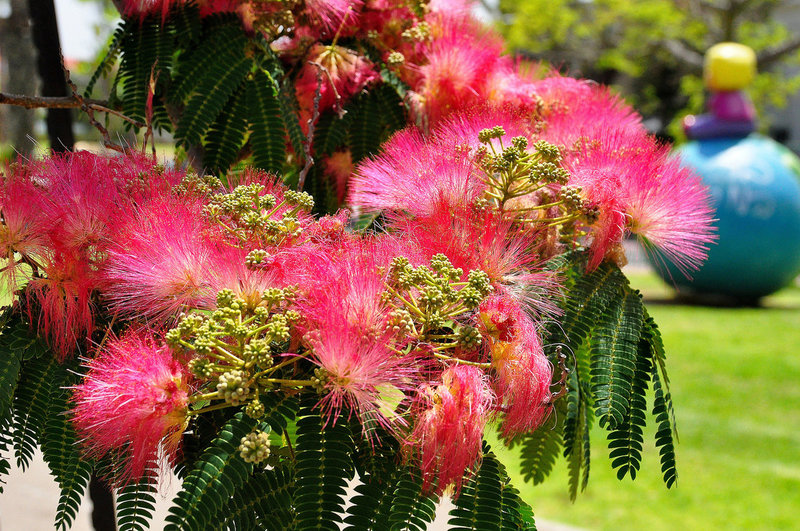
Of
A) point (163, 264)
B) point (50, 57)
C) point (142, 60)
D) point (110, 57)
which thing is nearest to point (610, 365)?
point (163, 264)

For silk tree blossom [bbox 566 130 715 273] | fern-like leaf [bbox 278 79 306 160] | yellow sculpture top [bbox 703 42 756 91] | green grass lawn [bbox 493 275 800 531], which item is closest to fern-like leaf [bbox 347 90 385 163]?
fern-like leaf [bbox 278 79 306 160]

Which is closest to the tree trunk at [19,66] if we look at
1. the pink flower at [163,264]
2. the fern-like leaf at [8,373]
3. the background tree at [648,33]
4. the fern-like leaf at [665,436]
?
the fern-like leaf at [8,373]

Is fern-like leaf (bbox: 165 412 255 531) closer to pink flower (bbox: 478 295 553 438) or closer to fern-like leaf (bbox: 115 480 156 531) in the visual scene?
fern-like leaf (bbox: 115 480 156 531)

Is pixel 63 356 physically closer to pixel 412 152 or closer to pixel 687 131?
pixel 412 152

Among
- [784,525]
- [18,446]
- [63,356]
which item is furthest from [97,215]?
[784,525]

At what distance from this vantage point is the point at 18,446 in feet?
4.03

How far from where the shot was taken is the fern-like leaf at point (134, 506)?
3.53 feet

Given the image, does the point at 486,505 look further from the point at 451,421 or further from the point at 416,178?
the point at 416,178

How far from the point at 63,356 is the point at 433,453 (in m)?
0.60

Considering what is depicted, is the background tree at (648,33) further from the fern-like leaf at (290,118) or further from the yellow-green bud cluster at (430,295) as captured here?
the yellow-green bud cluster at (430,295)

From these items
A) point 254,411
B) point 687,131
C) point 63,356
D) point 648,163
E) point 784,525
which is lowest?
point 784,525

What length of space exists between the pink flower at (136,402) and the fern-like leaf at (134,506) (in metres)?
0.06

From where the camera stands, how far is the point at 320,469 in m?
1.03

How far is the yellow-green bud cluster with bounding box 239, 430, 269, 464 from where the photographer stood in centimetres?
94
